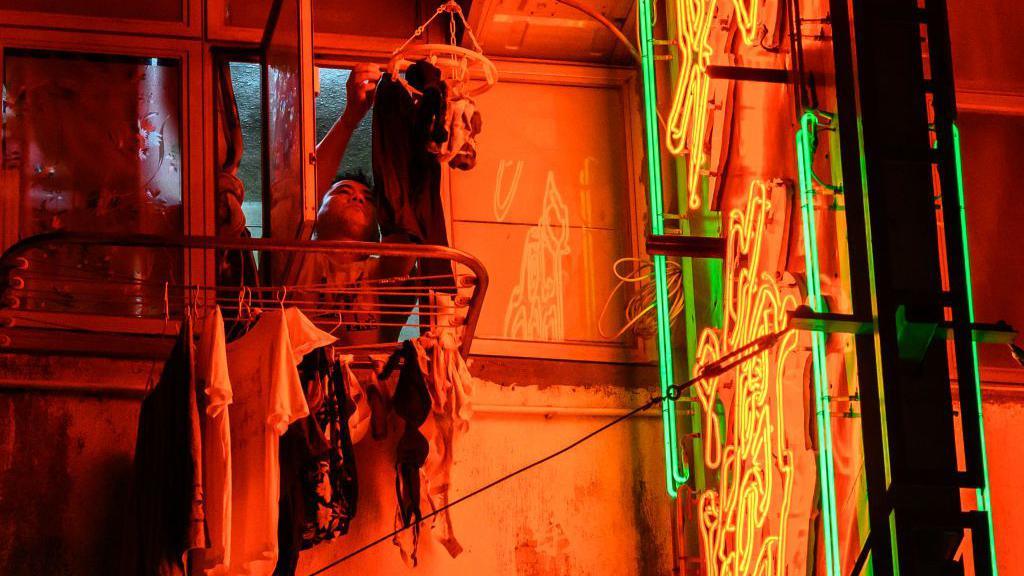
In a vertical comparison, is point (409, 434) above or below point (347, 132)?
below

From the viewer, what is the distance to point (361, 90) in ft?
26.1

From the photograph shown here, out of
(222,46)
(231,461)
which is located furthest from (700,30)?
(231,461)

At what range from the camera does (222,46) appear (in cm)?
862

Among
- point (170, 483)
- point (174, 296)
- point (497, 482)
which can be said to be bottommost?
point (497, 482)

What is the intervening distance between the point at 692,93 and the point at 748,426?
161cm

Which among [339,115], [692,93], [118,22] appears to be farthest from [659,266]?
[118,22]

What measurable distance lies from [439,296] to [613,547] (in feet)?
5.18

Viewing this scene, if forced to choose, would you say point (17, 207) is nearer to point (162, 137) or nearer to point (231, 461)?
Result: point (162, 137)

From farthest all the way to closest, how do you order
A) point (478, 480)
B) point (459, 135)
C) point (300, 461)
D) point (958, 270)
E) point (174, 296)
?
point (478, 480)
point (174, 296)
point (459, 135)
point (300, 461)
point (958, 270)

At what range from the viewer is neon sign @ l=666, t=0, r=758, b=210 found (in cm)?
793

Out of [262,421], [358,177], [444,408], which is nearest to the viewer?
[262,421]

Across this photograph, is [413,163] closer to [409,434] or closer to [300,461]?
[409,434]

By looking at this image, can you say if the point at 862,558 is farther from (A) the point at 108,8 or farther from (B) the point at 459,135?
(A) the point at 108,8

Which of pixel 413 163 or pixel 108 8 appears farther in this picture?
pixel 108 8
